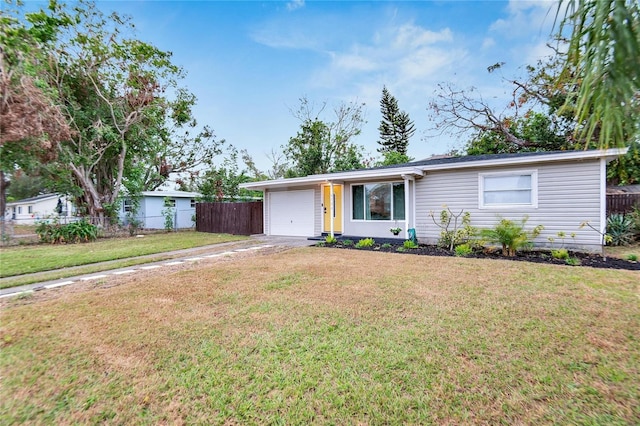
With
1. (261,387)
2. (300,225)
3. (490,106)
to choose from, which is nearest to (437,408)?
(261,387)

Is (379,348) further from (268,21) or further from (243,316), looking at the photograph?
(268,21)

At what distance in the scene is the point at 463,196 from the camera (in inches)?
361

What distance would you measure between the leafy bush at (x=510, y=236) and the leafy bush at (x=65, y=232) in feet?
50.1

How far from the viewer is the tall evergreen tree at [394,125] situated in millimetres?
30859

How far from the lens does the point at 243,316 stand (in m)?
3.64

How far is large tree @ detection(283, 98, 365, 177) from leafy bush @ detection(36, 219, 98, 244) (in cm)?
1370

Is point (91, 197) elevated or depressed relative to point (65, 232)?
elevated

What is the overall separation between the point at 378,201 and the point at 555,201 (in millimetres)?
5135

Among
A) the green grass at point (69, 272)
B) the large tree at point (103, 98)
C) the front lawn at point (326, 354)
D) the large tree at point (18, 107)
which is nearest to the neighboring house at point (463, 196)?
the front lawn at point (326, 354)

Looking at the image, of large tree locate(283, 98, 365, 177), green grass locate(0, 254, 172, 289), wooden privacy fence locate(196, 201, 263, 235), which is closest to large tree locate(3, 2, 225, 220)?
wooden privacy fence locate(196, 201, 263, 235)

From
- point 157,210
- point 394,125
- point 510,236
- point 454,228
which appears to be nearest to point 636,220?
point 510,236

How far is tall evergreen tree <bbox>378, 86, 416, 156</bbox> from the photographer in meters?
30.9

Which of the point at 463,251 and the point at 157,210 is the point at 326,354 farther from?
the point at 157,210

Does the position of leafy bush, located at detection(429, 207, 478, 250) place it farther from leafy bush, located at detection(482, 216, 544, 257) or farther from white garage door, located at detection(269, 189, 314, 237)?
white garage door, located at detection(269, 189, 314, 237)
